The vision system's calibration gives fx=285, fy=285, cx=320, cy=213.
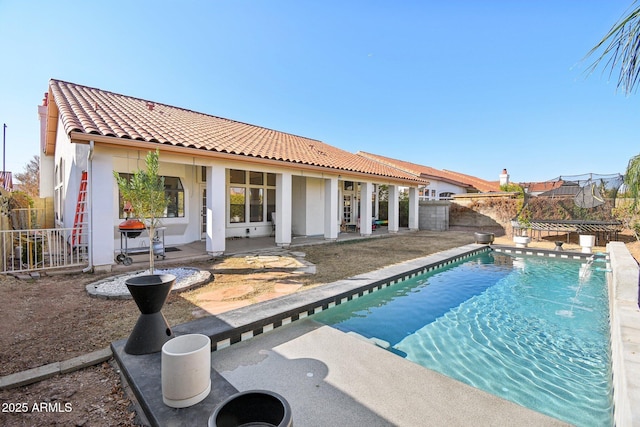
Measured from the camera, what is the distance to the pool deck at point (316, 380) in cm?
245

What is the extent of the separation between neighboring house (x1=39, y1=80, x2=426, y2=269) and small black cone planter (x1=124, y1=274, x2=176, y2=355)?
17.4ft

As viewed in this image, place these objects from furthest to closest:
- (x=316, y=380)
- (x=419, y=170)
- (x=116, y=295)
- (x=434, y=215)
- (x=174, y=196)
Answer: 1. (x=419, y=170)
2. (x=434, y=215)
3. (x=174, y=196)
4. (x=116, y=295)
5. (x=316, y=380)

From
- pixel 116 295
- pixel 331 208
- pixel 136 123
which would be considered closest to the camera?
pixel 116 295

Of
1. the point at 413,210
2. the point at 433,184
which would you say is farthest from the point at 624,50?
the point at 433,184

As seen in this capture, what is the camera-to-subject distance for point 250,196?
543 inches

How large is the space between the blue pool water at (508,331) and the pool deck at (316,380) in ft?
2.56

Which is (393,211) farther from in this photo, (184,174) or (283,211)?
(184,174)

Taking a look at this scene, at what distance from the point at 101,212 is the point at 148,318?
5.42 meters

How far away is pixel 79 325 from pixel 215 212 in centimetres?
521

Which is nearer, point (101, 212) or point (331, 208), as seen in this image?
point (101, 212)

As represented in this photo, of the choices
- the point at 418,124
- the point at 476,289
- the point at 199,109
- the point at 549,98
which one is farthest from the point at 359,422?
the point at 418,124

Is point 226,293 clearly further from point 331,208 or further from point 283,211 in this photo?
point 331,208

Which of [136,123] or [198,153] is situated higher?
[136,123]

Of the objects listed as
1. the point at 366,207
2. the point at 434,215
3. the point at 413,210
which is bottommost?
the point at 434,215
